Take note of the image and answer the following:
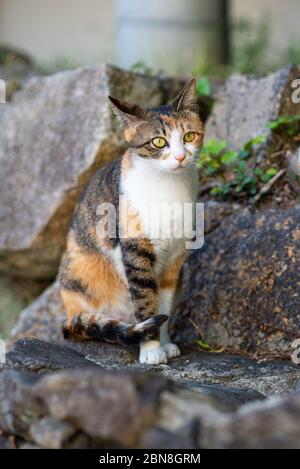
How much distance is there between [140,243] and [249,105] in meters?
1.79

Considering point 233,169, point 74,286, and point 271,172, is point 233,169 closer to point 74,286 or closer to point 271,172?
point 271,172

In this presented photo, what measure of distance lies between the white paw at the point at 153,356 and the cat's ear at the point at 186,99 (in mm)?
1235

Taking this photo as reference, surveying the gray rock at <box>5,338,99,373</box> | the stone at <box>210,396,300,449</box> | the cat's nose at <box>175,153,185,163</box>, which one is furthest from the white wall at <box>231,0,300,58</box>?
the stone at <box>210,396,300,449</box>

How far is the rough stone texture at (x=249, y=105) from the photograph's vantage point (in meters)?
4.62

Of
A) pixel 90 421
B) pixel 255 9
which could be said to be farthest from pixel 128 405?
pixel 255 9

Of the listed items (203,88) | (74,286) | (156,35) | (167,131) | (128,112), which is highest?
(156,35)

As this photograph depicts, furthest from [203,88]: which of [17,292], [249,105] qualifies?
[17,292]

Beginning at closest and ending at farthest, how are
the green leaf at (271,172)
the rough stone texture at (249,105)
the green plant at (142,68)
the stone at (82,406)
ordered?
the stone at (82,406)
the green leaf at (271,172)
the rough stone texture at (249,105)
the green plant at (142,68)

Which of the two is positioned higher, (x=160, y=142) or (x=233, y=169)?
(x=160, y=142)

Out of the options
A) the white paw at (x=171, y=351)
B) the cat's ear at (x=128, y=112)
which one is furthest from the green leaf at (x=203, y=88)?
the white paw at (x=171, y=351)

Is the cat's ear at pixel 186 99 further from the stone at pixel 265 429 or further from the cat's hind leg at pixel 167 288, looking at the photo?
the stone at pixel 265 429

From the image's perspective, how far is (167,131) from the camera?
343 cm

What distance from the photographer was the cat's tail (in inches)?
133

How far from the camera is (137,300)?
3555mm
